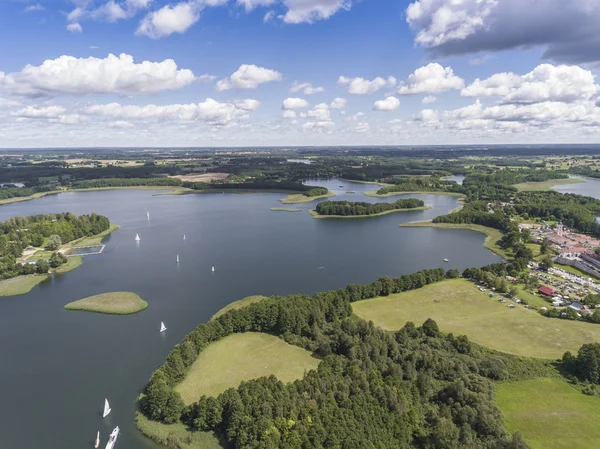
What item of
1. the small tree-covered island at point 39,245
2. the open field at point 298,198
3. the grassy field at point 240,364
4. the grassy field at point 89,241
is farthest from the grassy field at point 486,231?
the small tree-covered island at point 39,245

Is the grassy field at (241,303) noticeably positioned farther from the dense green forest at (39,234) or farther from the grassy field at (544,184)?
the grassy field at (544,184)

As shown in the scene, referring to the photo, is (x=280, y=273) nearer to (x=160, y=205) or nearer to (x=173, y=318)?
(x=173, y=318)

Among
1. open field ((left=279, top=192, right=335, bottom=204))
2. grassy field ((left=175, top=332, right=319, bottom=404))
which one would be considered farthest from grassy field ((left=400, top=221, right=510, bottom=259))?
grassy field ((left=175, top=332, right=319, bottom=404))

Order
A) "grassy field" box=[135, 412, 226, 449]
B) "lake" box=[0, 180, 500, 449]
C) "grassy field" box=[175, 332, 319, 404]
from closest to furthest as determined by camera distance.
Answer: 1. "grassy field" box=[135, 412, 226, 449]
2. "lake" box=[0, 180, 500, 449]
3. "grassy field" box=[175, 332, 319, 404]

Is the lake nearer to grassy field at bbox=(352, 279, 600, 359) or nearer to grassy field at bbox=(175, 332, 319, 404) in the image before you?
grassy field at bbox=(175, 332, 319, 404)

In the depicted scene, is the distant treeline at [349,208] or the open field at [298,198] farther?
the open field at [298,198]

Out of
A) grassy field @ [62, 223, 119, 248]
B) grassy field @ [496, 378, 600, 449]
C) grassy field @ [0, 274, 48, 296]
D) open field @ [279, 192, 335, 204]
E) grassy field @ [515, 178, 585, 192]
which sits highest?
grassy field @ [515, 178, 585, 192]

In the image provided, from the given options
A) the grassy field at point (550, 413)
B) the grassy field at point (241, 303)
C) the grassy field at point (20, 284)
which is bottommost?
the grassy field at point (550, 413)

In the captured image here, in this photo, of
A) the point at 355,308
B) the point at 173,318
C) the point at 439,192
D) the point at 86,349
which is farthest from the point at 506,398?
the point at 439,192
